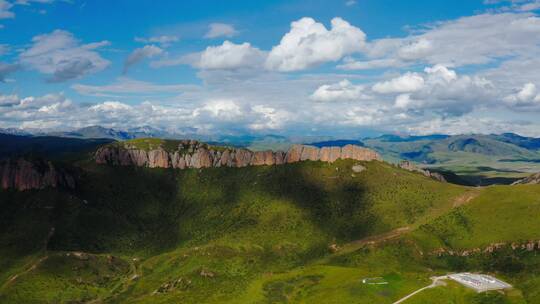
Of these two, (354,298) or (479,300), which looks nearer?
(479,300)

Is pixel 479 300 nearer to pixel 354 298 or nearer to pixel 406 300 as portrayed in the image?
pixel 406 300

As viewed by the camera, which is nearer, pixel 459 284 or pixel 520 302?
pixel 520 302

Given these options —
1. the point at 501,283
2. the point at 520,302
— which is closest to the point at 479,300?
the point at 520,302

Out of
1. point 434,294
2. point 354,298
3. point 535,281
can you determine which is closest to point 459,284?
point 434,294

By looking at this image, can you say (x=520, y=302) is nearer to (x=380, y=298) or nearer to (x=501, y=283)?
(x=501, y=283)

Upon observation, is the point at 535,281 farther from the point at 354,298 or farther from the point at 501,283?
the point at 354,298

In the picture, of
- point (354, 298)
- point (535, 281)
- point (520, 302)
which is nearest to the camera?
point (520, 302)

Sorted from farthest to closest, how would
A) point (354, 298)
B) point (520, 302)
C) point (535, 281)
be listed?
point (354, 298) → point (535, 281) → point (520, 302)

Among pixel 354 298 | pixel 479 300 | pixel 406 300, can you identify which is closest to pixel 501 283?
pixel 479 300

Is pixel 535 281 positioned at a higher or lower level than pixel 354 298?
higher
